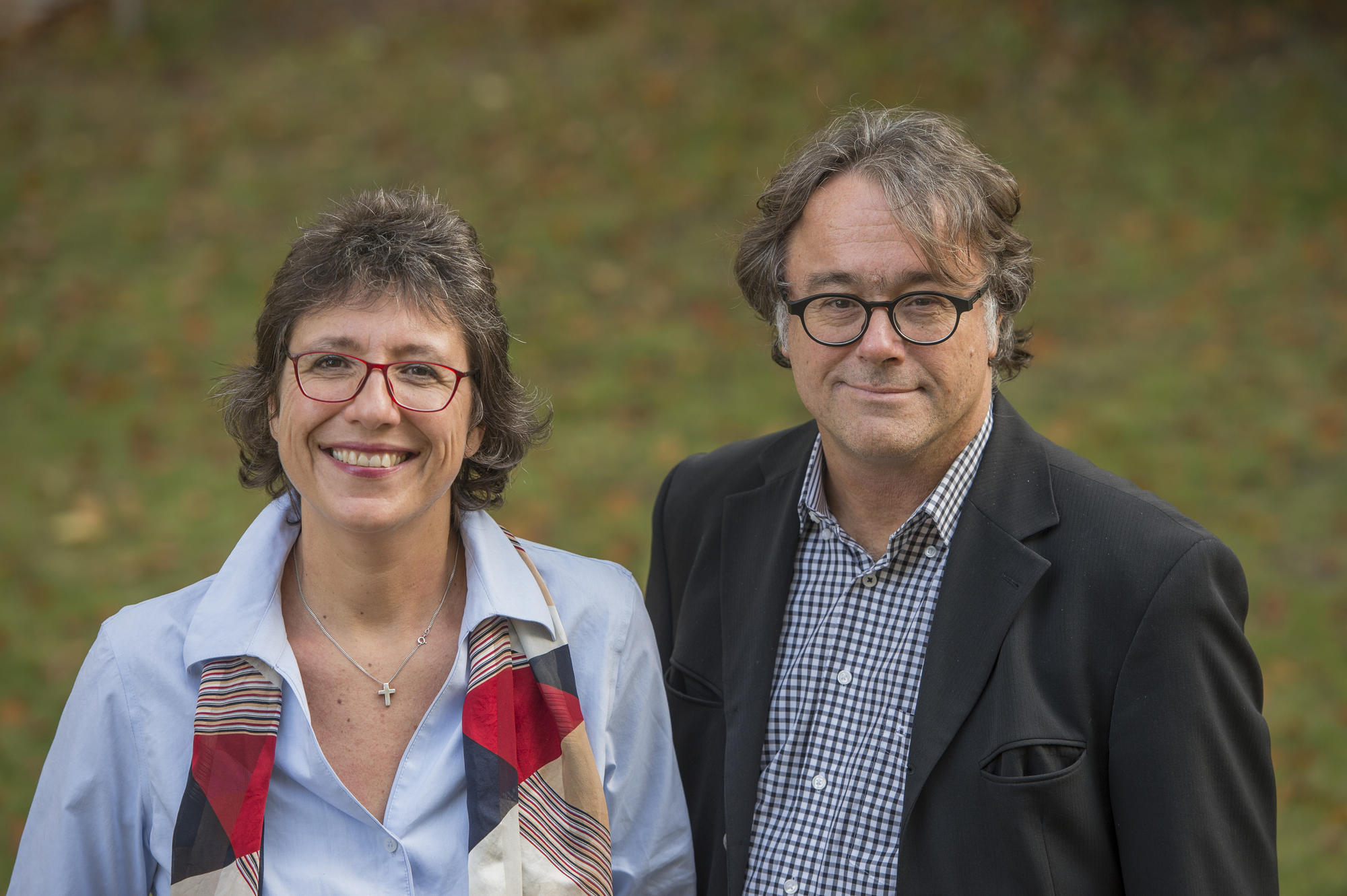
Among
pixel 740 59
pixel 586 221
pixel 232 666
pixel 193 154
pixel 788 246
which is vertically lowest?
pixel 232 666

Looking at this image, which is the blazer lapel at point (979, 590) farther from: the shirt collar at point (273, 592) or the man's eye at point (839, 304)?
the shirt collar at point (273, 592)

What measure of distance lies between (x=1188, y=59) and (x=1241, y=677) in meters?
8.95

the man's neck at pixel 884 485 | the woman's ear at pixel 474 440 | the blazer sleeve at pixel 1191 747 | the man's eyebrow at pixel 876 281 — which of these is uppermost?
the man's eyebrow at pixel 876 281

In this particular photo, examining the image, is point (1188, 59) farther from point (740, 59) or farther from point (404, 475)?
point (404, 475)

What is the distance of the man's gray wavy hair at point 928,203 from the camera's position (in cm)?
259

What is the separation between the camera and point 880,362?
255cm

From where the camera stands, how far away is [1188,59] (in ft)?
32.6

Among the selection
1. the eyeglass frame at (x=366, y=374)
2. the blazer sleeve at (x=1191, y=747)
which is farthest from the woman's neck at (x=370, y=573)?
the blazer sleeve at (x=1191, y=747)

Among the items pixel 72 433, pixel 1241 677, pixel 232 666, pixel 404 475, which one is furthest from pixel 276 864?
pixel 72 433

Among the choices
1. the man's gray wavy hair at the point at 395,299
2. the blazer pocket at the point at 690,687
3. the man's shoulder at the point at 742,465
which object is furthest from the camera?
the man's shoulder at the point at 742,465

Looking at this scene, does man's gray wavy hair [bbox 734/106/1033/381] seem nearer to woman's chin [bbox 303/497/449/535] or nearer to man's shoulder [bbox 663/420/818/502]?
man's shoulder [bbox 663/420/818/502]

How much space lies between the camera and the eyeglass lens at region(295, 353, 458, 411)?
241 cm

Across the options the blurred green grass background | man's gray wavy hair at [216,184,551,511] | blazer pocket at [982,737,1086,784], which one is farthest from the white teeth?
the blurred green grass background

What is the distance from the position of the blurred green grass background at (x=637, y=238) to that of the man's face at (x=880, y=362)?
293cm
